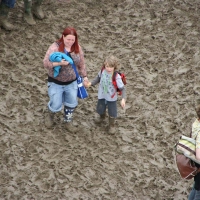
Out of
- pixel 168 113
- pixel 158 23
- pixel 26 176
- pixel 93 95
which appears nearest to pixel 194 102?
pixel 168 113

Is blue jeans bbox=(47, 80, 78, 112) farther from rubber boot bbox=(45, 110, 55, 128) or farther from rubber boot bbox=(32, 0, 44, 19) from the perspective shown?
rubber boot bbox=(32, 0, 44, 19)

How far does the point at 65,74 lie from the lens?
191 inches

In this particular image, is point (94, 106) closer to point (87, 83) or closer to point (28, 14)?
point (87, 83)

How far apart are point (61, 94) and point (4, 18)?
2.20m

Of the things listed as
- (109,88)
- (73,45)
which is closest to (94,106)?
(109,88)

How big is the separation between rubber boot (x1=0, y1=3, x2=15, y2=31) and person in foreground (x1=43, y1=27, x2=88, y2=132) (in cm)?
198

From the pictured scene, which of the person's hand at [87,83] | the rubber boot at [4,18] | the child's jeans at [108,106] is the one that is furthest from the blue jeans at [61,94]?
the rubber boot at [4,18]

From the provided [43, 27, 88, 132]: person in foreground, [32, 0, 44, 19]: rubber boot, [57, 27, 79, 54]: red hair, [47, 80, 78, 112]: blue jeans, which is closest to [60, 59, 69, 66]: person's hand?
[43, 27, 88, 132]: person in foreground

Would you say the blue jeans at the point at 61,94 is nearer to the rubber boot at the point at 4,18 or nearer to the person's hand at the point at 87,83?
the person's hand at the point at 87,83

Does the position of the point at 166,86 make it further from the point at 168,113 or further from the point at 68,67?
the point at 68,67

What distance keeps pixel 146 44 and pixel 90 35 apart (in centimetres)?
90

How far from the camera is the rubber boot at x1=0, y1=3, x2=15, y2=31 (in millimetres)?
6540

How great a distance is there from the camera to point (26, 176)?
4.71 meters

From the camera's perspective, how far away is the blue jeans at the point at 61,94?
498cm
